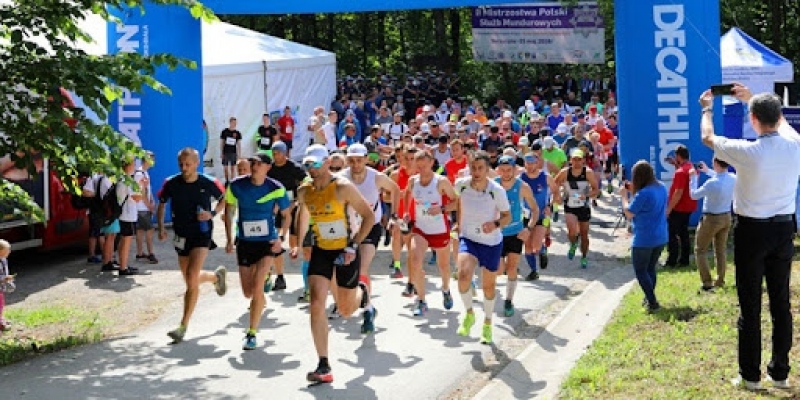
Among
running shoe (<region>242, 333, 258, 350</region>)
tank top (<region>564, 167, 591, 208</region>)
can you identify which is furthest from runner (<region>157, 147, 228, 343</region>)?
tank top (<region>564, 167, 591, 208</region>)

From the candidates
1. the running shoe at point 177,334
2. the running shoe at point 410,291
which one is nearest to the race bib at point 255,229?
the running shoe at point 177,334

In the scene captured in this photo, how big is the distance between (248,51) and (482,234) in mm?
19507

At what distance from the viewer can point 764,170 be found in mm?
7531

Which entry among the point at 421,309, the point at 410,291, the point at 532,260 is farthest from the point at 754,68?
the point at 421,309

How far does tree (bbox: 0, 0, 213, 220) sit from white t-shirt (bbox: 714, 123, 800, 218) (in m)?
5.26

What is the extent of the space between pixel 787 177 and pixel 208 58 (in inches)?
852

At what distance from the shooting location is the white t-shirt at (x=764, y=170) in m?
7.51

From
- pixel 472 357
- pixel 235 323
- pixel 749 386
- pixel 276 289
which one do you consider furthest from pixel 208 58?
pixel 749 386

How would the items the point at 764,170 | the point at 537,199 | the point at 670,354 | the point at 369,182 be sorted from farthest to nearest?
the point at 537,199, the point at 369,182, the point at 670,354, the point at 764,170

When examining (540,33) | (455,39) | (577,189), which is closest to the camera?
(577,189)

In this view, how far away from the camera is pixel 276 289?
46.4 ft

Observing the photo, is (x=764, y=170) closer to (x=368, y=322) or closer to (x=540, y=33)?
(x=368, y=322)

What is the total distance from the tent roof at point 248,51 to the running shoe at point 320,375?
18.6 meters

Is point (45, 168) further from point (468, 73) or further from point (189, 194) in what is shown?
point (468, 73)
